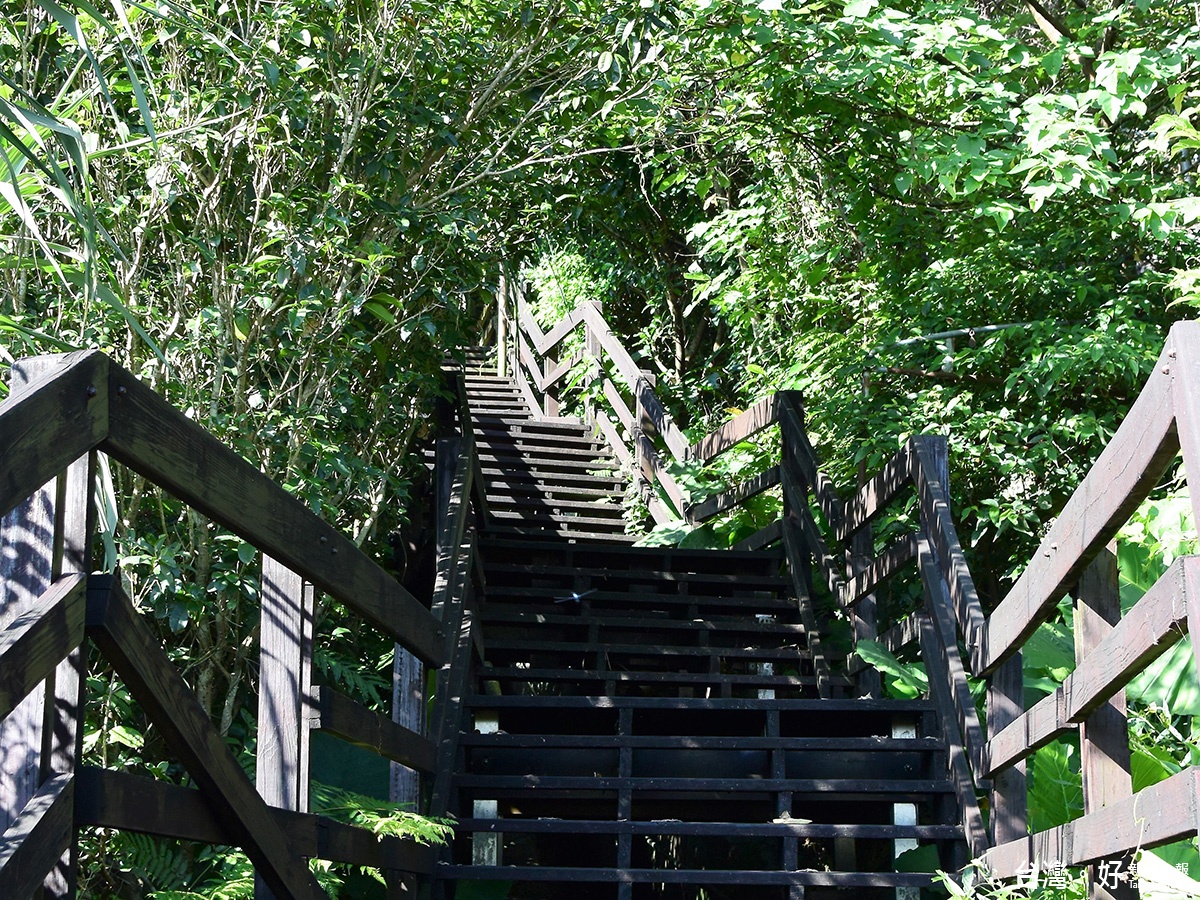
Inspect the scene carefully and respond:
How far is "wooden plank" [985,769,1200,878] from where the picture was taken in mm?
1982

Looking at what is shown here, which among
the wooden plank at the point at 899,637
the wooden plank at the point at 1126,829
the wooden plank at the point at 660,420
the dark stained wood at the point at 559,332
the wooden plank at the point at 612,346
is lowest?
the wooden plank at the point at 1126,829

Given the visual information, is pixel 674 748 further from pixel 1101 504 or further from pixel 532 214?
pixel 532 214

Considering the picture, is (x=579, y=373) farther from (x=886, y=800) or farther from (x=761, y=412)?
(x=886, y=800)

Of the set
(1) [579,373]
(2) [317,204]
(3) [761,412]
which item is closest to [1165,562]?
(3) [761,412]

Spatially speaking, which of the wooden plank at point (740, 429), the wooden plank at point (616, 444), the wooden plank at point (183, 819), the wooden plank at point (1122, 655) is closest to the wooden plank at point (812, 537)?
the wooden plank at point (740, 429)

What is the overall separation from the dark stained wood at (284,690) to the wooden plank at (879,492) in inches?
106

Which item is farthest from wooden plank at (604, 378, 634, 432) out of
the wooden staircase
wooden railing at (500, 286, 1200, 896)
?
the wooden staircase

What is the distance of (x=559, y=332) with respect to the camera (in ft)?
34.1

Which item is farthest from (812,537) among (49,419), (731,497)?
(49,419)

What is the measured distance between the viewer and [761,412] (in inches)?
247

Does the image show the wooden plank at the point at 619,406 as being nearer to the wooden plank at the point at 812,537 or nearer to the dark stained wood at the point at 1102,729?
the wooden plank at the point at 812,537

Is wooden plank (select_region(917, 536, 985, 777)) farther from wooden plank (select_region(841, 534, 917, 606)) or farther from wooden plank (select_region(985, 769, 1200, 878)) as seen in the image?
wooden plank (select_region(985, 769, 1200, 878))

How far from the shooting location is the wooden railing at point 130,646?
1577 millimetres

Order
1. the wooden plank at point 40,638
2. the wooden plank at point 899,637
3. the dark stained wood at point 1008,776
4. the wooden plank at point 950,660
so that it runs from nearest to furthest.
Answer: the wooden plank at point 40,638, the dark stained wood at point 1008,776, the wooden plank at point 950,660, the wooden plank at point 899,637
